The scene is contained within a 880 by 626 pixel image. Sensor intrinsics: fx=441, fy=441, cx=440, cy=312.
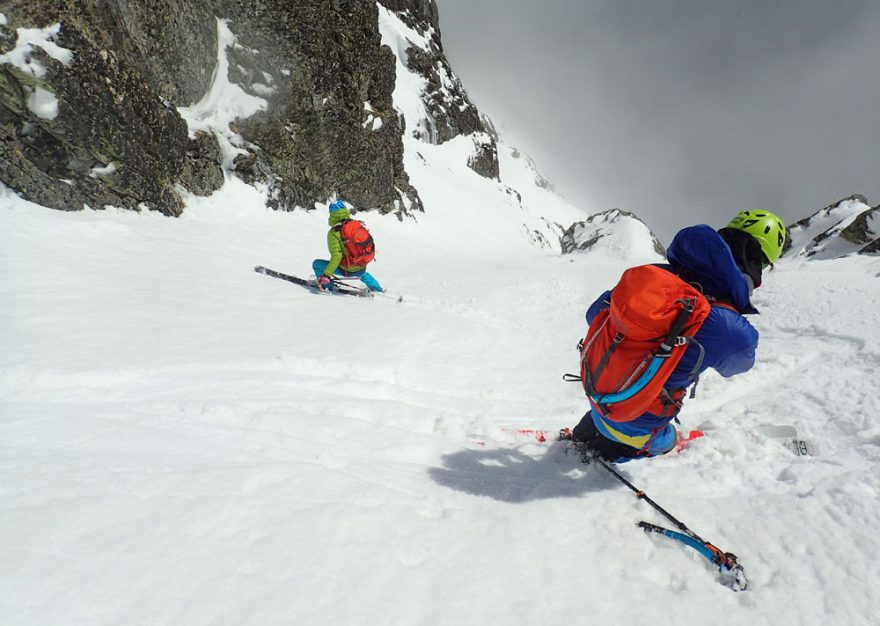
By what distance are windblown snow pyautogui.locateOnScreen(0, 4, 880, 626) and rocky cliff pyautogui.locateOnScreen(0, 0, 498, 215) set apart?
3.38 metres

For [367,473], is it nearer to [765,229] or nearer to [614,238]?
[765,229]

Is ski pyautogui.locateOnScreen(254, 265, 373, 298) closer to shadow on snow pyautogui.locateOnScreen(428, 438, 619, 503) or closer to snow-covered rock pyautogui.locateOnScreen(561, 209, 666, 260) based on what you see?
shadow on snow pyautogui.locateOnScreen(428, 438, 619, 503)

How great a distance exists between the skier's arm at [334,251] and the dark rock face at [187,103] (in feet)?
18.4

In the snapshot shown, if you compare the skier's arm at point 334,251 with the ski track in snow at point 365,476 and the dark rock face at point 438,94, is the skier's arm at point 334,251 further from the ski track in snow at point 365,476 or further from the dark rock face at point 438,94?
the dark rock face at point 438,94

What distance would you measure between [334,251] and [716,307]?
736 cm

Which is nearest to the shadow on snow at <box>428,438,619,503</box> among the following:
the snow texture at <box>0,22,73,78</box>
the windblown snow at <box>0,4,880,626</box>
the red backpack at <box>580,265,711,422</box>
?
the windblown snow at <box>0,4,880,626</box>

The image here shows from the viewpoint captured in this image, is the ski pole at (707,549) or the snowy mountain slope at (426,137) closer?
the ski pole at (707,549)

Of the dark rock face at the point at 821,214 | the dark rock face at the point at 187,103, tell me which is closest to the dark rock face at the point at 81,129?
the dark rock face at the point at 187,103

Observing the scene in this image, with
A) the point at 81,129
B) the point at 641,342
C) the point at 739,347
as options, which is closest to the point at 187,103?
the point at 81,129

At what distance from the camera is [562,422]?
15.3 feet

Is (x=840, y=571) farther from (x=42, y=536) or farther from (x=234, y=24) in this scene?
(x=234, y=24)

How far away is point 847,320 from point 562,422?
5.12 m

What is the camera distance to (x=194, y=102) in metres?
16.4

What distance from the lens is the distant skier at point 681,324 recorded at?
269 centimetres
